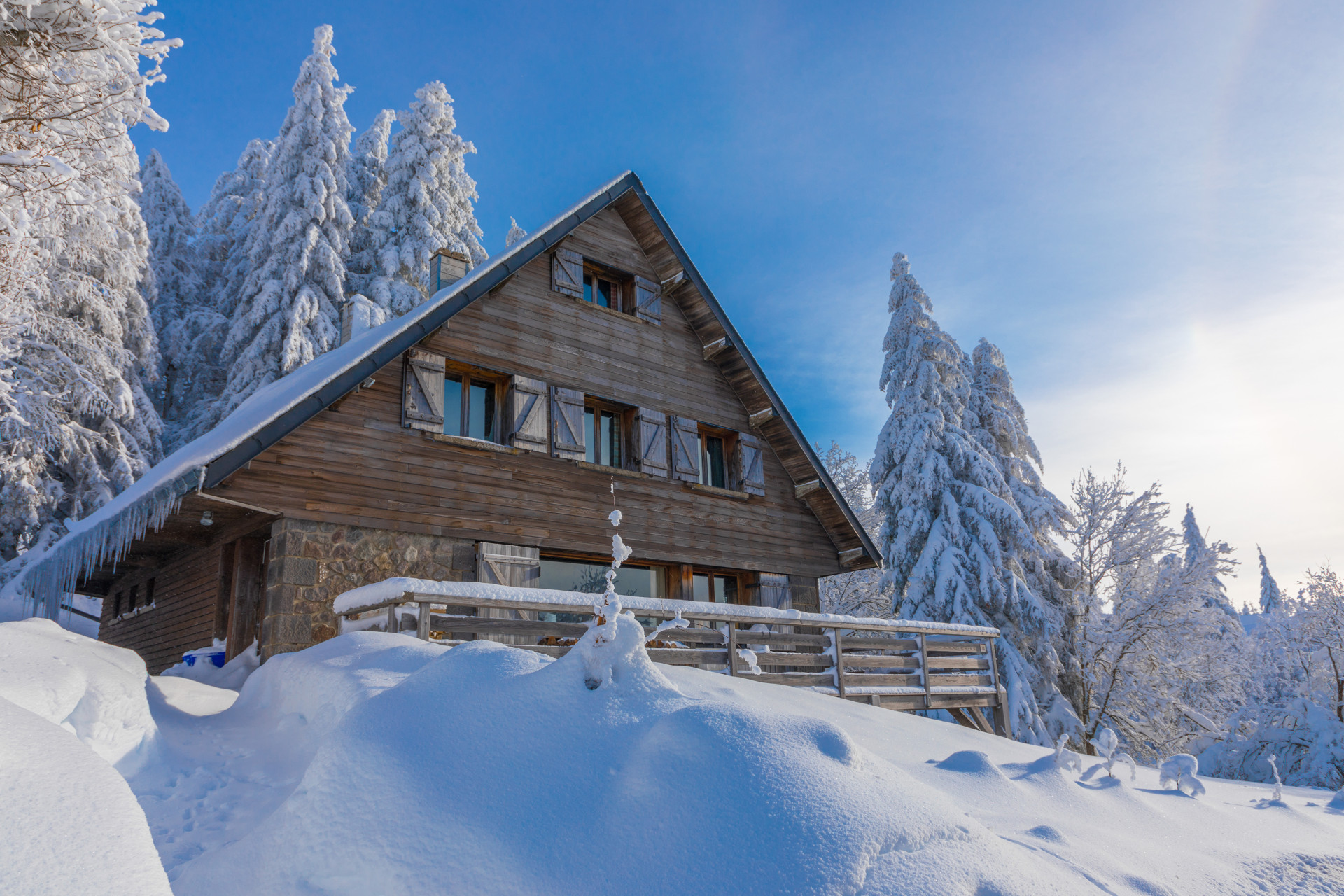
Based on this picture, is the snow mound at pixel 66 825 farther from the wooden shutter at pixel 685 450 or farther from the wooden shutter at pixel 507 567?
the wooden shutter at pixel 685 450

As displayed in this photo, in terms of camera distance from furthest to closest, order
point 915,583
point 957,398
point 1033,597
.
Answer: point 957,398 → point 915,583 → point 1033,597

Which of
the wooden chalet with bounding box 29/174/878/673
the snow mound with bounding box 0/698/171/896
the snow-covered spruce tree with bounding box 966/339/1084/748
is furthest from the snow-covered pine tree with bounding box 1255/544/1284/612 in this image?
the snow mound with bounding box 0/698/171/896

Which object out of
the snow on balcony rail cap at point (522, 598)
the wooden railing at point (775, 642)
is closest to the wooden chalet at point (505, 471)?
the wooden railing at point (775, 642)

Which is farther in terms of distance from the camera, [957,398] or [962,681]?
[957,398]

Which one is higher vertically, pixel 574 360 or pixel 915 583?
pixel 574 360

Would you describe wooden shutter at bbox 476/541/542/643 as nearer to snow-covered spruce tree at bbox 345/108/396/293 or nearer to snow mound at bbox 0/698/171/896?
snow mound at bbox 0/698/171/896

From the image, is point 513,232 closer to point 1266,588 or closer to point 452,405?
point 452,405

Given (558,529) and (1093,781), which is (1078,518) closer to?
(558,529)

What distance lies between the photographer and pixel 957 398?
19.7 meters

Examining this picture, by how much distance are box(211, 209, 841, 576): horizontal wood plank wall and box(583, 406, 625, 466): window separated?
44 centimetres

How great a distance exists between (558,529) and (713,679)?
5571 mm

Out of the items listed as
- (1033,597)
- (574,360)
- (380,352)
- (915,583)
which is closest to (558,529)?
(574,360)

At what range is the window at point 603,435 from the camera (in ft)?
40.0

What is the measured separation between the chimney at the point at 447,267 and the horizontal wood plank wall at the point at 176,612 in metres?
5.79
